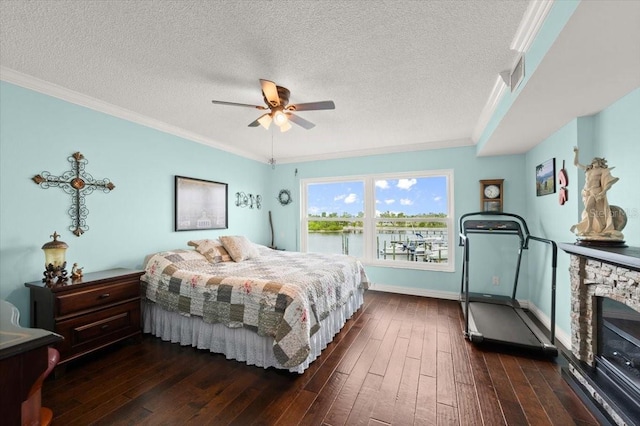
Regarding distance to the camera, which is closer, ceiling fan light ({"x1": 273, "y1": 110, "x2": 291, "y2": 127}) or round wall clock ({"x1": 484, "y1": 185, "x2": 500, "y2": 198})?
ceiling fan light ({"x1": 273, "y1": 110, "x2": 291, "y2": 127})

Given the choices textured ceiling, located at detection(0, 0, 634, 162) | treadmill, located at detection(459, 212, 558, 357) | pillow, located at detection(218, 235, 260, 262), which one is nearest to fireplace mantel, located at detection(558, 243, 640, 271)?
treadmill, located at detection(459, 212, 558, 357)

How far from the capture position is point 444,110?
10.00 ft

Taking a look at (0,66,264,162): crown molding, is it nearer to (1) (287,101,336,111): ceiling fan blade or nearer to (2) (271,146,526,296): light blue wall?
(1) (287,101,336,111): ceiling fan blade

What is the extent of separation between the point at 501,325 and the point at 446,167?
2377 mm

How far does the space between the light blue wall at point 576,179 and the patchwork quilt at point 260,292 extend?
2299 mm

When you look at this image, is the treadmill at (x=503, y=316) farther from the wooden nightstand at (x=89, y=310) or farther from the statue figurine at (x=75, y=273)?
the statue figurine at (x=75, y=273)

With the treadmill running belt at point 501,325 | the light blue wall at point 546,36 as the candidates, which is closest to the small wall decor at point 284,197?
the treadmill running belt at point 501,325

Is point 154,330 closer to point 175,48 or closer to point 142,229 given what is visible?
point 142,229

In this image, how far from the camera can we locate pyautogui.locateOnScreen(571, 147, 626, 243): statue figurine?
1904 mm

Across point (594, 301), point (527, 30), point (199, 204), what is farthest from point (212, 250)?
point (594, 301)

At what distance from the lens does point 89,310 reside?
2.40 m

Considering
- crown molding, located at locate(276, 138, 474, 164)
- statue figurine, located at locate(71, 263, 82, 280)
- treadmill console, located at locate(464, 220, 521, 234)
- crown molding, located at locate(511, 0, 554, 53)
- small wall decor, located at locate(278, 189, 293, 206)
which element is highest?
crown molding, located at locate(511, 0, 554, 53)

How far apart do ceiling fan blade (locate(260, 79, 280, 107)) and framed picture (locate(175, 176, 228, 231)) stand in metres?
2.07

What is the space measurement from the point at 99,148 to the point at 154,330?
2066 mm
